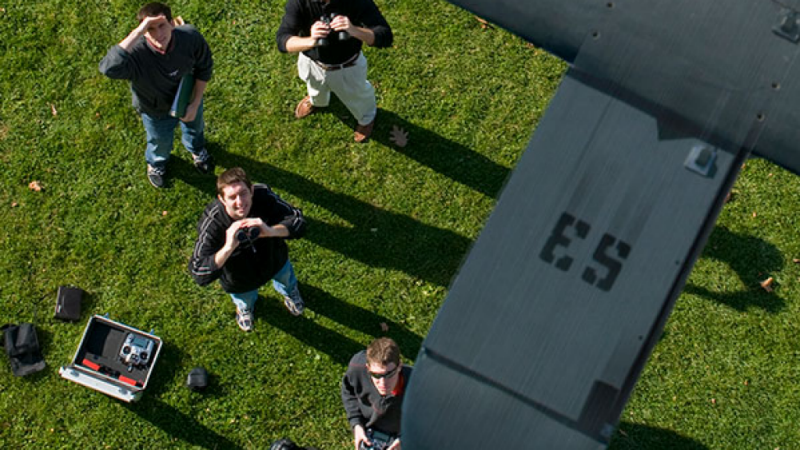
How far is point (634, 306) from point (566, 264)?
538mm

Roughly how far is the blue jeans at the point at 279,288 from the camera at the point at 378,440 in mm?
1793

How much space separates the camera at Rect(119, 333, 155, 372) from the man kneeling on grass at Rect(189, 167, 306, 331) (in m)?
1.51

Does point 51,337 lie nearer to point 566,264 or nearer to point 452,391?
point 452,391

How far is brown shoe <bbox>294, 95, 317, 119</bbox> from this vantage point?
8.71 metres

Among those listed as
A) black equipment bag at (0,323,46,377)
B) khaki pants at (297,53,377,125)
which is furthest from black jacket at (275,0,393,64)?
black equipment bag at (0,323,46,377)

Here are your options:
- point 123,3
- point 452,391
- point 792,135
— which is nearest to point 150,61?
point 123,3

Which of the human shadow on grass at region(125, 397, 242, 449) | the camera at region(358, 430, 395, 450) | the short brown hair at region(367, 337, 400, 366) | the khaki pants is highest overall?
the khaki pants

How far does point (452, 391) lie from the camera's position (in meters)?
4.82

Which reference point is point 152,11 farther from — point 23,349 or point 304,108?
point 23,349

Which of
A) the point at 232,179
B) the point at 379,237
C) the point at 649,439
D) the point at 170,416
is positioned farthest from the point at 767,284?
the point at 170,416

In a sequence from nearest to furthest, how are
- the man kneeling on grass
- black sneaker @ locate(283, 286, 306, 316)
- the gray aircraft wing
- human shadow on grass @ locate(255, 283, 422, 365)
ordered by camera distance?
1. the gray aircraft wing
2. the man kneeling on grass
3. black sneaker @ locate(283, 286, 306, 316)
4. human shadow on grass @ locate(255, 283, 422, 365)

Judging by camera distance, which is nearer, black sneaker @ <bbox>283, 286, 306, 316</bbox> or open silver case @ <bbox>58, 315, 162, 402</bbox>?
open silver case @ <bbox>58, 315, 162, 402</bbox>

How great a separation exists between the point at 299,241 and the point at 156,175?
5.96 ft

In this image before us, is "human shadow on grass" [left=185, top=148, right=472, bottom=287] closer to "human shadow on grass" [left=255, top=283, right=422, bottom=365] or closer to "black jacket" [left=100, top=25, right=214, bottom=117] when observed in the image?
"human shadow on grass" [left=255, top=283, right=422, bottom=365]
